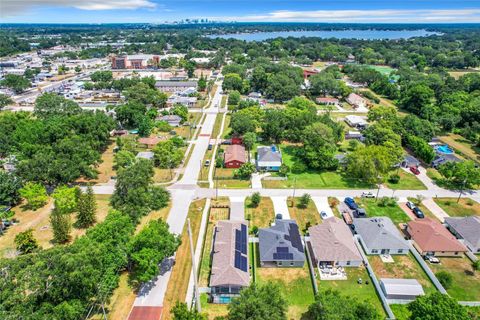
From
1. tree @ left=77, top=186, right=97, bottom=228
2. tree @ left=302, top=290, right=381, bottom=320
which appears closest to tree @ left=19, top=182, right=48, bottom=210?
tree @ left=77, top=186, right=97, bottom=228

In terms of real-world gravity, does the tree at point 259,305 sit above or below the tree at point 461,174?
above

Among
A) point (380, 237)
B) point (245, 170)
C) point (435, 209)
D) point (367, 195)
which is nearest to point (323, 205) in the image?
point (367, 195)

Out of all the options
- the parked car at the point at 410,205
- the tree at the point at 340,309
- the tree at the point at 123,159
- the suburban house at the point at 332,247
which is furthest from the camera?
the tree at the point at 123,159

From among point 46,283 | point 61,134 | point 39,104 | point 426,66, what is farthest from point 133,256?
point 426,66

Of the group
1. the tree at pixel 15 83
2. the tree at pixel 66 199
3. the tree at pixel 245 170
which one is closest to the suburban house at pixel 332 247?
the tree at pixel 245 170

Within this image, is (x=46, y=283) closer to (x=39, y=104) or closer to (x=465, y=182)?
(x=465, y=182)

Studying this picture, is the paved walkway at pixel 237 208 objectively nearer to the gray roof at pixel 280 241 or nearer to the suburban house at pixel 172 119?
the gray roof at pixel 280 241

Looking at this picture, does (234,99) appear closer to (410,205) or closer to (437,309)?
(410,205)

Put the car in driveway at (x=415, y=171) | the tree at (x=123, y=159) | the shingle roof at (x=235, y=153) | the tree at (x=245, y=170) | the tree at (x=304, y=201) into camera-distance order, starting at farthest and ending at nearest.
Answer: the shingle roof at (x=235, y=153) → the car in driveway at (x=415, y=171) → the tree at (x=123, y=159) → the tree at (x=245, y=170) → the tree at (x=304, y=201)
